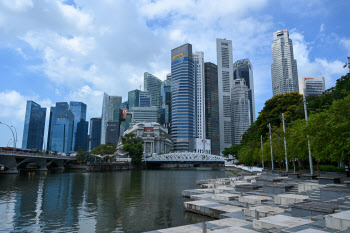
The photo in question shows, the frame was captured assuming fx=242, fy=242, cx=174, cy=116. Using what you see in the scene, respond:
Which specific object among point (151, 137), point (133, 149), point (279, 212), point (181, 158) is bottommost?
point (279, 212)

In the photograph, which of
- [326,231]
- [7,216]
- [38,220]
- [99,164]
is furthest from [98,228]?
[99,164]

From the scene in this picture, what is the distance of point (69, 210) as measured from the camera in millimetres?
22750

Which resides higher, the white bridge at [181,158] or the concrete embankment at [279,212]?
the white bridge at [181,158]

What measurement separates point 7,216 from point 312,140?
28.6 m

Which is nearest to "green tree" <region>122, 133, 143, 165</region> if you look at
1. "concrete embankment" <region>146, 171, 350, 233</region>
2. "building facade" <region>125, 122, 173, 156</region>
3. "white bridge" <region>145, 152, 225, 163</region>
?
"white bridge" <region>145, 152, 225, 163</region>

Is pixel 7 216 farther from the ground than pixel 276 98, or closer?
closer

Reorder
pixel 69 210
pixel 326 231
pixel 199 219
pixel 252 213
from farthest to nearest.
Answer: pixel 69 210 < pixel 199 219 < pixel 252 213 < pixel 326 231

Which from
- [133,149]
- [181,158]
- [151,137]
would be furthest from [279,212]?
[151,137]

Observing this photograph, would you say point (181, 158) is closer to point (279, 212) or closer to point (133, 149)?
point (133, 149)

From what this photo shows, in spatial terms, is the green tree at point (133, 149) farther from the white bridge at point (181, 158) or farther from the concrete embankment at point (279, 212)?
the concrete embankment at point (279, 212)

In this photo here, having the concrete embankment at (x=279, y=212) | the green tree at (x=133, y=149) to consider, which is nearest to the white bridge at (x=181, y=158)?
the green tree at (x=133, y=149)

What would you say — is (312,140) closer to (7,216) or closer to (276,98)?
(7,216)

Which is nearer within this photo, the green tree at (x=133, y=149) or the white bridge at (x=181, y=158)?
the green tree at (x=133, y=149)

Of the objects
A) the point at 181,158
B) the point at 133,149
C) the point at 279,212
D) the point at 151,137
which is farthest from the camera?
the point at 151,137
